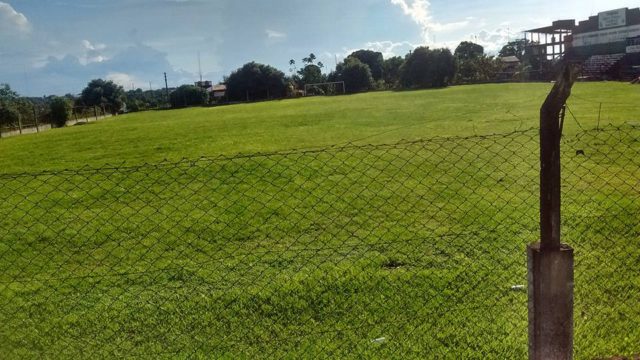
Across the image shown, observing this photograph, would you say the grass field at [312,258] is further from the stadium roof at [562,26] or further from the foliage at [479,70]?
the stadium roof at [562,26]

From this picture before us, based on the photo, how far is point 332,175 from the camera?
11055mm

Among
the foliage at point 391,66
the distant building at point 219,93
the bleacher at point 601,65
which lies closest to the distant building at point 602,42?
the bleacher at point 601,65

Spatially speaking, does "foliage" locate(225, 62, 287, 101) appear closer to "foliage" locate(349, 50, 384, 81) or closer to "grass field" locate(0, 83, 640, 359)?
"foliage" locate(349, 50, 384, 81)

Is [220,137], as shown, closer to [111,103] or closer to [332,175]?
[332,175]

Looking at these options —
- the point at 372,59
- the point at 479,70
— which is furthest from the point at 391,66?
the point at 479,70

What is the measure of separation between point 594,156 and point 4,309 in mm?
10641

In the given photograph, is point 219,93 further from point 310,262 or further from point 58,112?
point 310,262

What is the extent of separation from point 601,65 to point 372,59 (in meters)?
56.8

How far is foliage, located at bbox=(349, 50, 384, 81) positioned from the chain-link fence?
100744mm

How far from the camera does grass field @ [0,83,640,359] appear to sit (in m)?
4.55

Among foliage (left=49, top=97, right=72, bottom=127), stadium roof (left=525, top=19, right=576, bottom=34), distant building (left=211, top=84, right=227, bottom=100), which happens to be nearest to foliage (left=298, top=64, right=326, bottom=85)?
distant building (left=211, top=84, right=227, bottom=100)

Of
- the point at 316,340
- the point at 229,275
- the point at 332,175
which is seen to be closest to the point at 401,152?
the point at 332,175

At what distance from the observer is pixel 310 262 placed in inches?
254

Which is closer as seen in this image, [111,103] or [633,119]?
[633,119]
